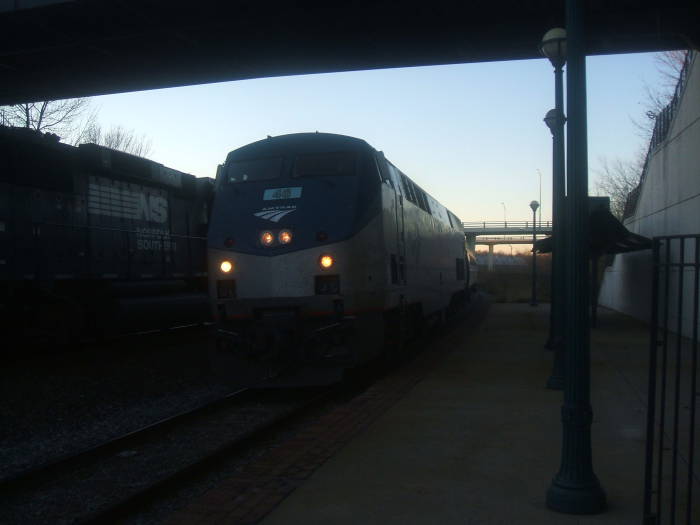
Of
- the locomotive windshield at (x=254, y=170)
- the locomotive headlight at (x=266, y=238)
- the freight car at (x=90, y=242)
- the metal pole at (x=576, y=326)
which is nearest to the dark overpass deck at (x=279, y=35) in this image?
the freight car at (x=90, y=242)

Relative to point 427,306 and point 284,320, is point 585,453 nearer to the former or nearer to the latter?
point 284,320

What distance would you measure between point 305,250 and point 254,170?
5.79ft

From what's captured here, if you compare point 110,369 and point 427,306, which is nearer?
point 110,369

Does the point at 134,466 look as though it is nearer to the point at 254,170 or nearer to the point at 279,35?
the point at 254,170

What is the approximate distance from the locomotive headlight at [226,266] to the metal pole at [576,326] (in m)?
5.48

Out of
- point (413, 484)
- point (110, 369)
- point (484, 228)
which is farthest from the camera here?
point (484, 228)

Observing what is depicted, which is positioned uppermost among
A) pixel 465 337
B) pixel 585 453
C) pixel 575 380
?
pixel 575 380

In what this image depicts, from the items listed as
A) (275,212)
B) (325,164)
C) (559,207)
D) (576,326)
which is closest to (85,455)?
(275,212)

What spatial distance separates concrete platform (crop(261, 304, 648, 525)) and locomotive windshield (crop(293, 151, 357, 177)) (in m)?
3.20

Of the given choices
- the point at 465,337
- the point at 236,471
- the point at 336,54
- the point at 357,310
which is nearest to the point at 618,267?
the point at 465,337

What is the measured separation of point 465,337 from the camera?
16.8 meters

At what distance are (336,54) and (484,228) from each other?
6308 cm

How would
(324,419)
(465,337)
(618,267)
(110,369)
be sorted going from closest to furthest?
(324,419) < (110,369) < (465,337) < (618,267)

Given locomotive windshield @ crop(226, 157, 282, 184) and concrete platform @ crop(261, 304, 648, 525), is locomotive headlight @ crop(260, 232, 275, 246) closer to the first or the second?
locomotive windshield @ crop(226, 157, 282, 184)
